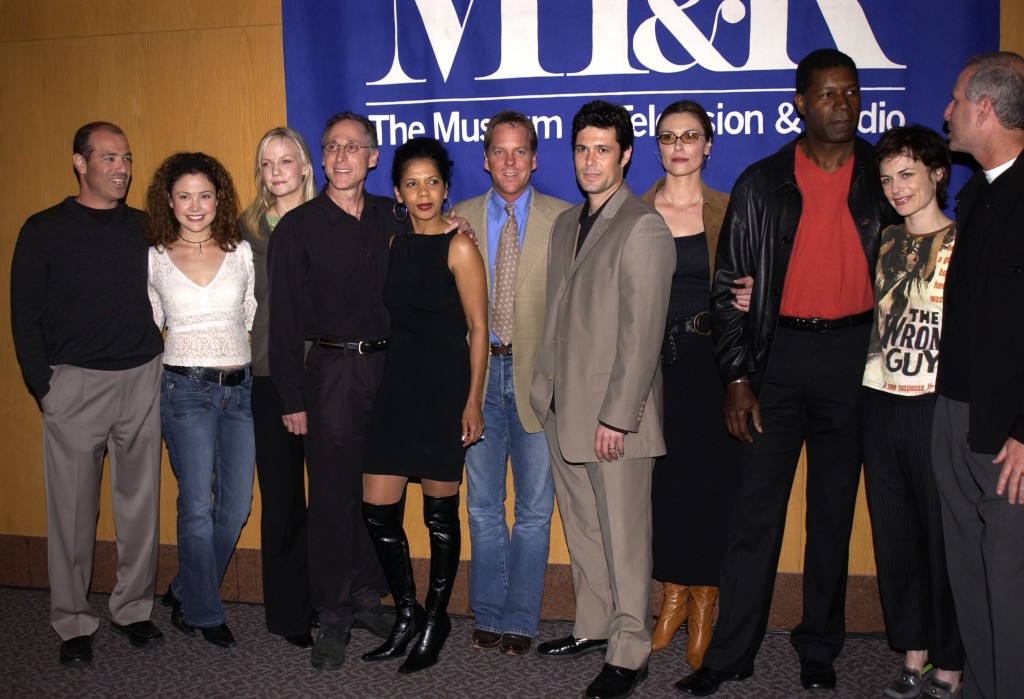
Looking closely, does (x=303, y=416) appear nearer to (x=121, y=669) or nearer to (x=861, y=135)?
(x=121, y=669)

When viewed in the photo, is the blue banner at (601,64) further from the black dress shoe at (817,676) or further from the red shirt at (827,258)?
the black dress shoe at (817,676)

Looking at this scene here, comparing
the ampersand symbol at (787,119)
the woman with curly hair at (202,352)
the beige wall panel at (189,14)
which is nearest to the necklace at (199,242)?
the woman with curly hair at (202,352)

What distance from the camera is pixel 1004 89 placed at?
104 inches

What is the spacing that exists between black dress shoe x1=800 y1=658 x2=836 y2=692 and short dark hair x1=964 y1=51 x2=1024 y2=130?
2051 mm

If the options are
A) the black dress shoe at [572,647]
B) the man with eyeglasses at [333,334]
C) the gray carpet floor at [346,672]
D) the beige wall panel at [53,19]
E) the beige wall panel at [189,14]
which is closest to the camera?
the gray carpet floor at [346,672]

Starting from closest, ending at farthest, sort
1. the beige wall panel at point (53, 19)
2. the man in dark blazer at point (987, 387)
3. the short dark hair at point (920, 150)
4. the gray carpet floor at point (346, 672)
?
the man in dark blazer at point (987, 387), the short dark hair at point (920, 150), the gray carpet floor at point (346, 672), the beige wall panel at point (53, 19)

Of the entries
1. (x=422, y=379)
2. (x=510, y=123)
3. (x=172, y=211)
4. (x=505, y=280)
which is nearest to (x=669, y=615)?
(x=422, y=379)

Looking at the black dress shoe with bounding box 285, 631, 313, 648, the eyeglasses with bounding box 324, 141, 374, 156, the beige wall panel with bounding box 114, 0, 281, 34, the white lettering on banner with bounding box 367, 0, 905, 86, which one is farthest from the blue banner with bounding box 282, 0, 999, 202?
the black dress shoe with bounding box 285, 631, 313, 648

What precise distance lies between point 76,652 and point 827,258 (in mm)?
3386

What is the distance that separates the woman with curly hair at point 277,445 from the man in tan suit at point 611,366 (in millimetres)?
1125

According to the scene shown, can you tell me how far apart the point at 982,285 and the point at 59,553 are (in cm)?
367

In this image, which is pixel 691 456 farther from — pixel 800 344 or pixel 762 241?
pixel 762 241

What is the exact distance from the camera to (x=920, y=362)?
9.90 feet

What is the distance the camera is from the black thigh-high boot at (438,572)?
3465 mm
